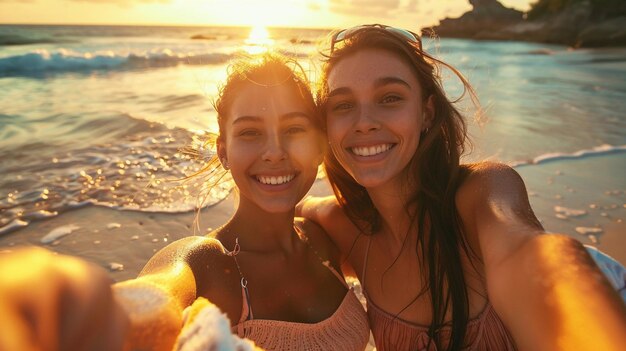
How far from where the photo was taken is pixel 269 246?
9.36 ft

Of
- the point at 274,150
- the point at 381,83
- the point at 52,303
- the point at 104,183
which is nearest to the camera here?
the point at 52,303

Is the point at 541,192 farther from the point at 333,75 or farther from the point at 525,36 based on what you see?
the point at 525,36

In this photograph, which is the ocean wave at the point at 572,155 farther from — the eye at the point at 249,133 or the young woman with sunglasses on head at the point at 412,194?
the eye at the point at 249,133

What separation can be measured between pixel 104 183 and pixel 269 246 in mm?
4339

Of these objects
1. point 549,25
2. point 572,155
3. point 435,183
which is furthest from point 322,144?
point 549,25

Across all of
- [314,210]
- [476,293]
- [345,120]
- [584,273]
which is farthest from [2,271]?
[314,210]

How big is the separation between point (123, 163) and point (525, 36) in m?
52.9

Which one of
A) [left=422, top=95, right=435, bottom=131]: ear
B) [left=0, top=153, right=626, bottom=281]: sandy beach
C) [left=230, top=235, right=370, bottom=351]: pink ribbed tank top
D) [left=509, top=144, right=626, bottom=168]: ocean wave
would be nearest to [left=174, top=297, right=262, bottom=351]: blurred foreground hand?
[left=230, top=235, right=370, bottom=351]: pink ribbed tank top

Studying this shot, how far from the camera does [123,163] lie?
23.2ft

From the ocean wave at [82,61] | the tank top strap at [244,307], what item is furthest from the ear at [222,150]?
the ocean wave at [82,61]

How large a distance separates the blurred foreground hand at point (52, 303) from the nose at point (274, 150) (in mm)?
1725

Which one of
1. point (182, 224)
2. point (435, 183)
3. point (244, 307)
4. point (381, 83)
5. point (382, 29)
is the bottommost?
point (182, 224)

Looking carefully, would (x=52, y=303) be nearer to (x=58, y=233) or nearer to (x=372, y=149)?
(x=372, y=149)

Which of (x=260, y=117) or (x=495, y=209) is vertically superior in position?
(x=260, y=117)
